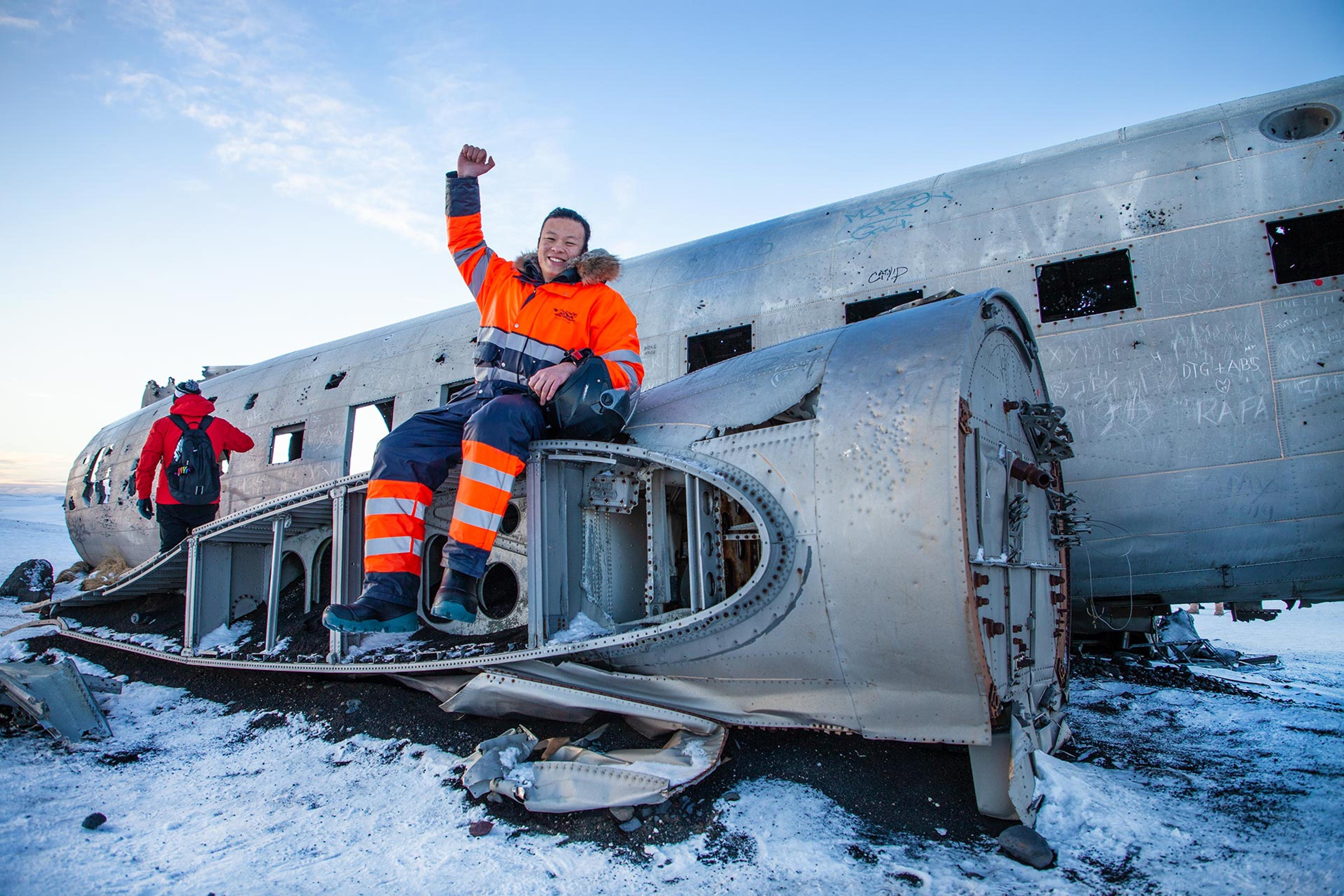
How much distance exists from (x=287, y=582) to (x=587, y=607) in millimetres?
3714

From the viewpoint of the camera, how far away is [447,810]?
321 centimetres

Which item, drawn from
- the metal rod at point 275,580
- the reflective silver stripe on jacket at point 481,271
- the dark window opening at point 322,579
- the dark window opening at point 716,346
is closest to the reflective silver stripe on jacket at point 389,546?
the reflective silver stripe on jacket at point 481,271

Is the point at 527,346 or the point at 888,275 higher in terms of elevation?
A: the point at 888,275

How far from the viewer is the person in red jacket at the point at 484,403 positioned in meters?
3.45

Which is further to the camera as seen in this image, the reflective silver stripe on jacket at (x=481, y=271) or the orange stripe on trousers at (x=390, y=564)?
the reflective silver stripe on jacket at (x=481, y=271)

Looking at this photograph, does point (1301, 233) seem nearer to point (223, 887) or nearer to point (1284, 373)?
point (1284, 373)

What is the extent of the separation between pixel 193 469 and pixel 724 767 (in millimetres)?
6253

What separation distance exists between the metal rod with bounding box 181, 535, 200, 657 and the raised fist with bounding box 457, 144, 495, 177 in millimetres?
3674

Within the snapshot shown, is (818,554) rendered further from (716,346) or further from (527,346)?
(716,346)

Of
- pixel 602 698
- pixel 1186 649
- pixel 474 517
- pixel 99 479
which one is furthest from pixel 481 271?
pixel 99 479

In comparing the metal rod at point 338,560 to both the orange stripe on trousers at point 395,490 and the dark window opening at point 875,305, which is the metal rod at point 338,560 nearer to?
the orange stripe on trousers at point 395,490

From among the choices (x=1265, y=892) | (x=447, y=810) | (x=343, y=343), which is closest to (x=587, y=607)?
(x=447, y=810)

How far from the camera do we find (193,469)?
7.04 metres

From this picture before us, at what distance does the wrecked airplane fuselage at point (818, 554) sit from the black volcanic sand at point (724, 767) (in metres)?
0.19
